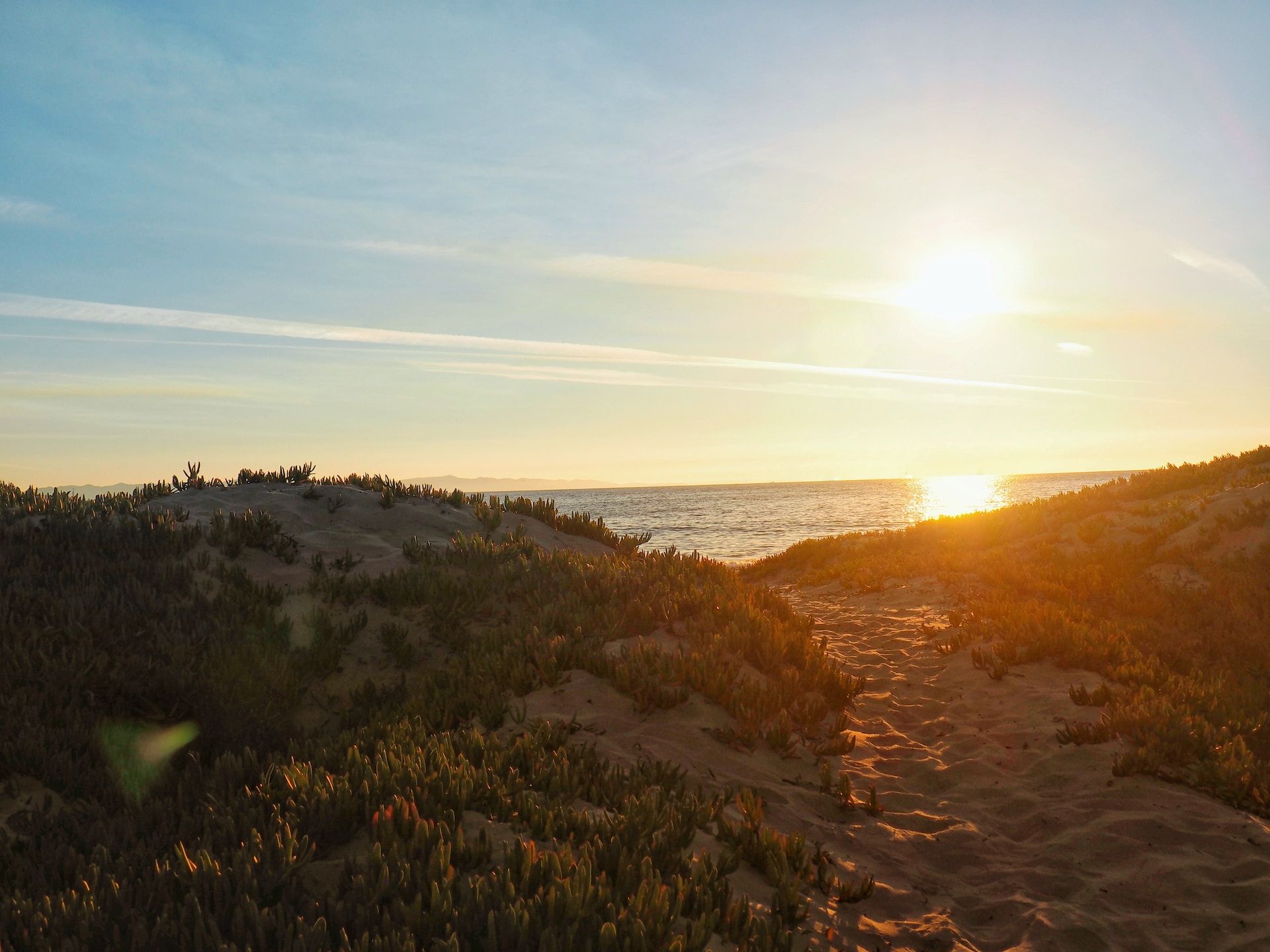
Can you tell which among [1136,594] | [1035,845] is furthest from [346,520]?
[1136,594]

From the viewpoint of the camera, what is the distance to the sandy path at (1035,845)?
437cm

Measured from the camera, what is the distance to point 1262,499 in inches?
513

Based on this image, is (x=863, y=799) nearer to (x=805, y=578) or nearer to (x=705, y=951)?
(x=705, y=951)

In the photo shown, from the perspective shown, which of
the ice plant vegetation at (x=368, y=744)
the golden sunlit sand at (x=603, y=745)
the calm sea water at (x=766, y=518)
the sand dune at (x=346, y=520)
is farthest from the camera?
the calm sea water at (x=766, y=518)

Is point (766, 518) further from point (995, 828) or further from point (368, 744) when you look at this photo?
point (368, 744)

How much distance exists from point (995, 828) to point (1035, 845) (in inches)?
12.1

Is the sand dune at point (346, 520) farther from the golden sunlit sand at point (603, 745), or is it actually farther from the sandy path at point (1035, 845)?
the sandy path at point (1035, 845)

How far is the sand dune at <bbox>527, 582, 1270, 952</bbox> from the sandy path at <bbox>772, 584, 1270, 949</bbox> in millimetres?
13

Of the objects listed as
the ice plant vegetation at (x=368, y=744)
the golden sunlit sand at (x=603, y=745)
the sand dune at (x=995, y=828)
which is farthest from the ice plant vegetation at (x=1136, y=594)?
the ice plant vegetation at (x=368, y=744)

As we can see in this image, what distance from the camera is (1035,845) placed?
5.38 m

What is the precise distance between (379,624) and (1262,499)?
15.0 metres

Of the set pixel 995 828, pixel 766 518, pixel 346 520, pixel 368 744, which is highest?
pixel 346 520

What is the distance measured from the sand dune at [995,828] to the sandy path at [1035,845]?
0.01 metres

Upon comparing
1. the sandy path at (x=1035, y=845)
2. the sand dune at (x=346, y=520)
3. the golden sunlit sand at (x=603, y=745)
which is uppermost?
the sand dune at (x=346, y=520)
